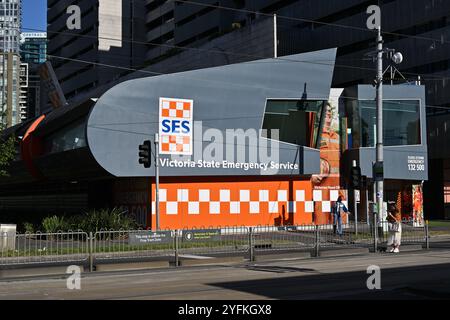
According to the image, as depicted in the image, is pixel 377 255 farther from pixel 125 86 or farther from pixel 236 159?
pixel 125 86

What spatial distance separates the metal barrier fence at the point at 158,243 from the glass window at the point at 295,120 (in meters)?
8.56

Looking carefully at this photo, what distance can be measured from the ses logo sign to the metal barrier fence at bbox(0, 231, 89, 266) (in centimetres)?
1021

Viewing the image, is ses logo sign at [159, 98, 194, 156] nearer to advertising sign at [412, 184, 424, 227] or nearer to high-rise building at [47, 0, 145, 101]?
advertising sign at [412, 184, 424, 227]

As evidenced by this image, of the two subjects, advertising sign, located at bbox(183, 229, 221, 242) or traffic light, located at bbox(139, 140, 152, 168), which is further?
traffic light, located at bbox(139, 140, 152, 168)

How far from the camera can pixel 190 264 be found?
58.7ft

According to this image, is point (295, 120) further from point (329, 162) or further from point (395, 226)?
point (395, 226)

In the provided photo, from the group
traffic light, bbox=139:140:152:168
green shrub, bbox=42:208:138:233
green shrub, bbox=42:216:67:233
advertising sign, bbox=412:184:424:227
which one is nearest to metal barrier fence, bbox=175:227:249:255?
traffic light, bbox=139:140:152:168

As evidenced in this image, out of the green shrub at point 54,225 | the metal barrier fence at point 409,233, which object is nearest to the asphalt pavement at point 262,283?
the metal barrier fence at point 409,233

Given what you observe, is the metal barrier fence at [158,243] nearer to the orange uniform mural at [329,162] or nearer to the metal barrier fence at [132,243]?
the metal barrier fence at [132,243]

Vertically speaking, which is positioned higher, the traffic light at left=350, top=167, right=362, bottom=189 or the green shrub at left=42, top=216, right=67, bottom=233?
the traffic light at left=350, top=167, right=362, bottom=189

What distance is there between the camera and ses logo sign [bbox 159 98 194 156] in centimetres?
2794

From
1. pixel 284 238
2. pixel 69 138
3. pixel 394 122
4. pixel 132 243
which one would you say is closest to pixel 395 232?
pixel 284 238

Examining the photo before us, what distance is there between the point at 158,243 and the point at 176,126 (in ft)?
33.6

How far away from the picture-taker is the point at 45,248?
59.2 ft
